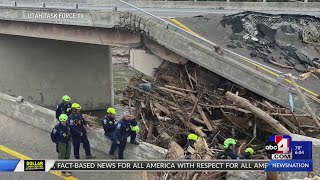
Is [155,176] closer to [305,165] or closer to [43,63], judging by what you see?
[305,165]

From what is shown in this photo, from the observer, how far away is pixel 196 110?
1067cm

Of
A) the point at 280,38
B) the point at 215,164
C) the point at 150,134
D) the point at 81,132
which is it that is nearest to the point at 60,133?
the point at 81,132

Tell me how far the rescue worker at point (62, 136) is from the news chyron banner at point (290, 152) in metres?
5.31

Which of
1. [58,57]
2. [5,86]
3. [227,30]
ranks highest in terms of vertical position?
[227,30]

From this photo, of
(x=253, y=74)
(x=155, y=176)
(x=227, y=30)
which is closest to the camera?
(x=155, y=176)

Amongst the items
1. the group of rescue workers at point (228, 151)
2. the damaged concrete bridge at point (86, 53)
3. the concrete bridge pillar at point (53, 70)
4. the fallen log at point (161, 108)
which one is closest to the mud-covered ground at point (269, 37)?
the damaged concrete bridge at point (86, 53)

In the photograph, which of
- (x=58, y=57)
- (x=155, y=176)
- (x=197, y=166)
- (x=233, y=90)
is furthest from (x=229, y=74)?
(x=58, y=57)

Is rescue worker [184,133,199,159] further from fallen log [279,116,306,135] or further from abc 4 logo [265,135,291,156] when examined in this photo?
abc 4 logo [265,135,291,156]

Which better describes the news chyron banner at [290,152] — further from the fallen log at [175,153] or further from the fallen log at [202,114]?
the fallen log at [202,114]

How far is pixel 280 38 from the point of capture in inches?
553

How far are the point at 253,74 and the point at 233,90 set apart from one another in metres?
0.88

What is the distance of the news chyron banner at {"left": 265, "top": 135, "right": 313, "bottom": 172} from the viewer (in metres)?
4.48

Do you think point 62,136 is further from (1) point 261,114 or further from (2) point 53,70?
(2) point 53,70

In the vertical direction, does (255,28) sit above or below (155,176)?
above
